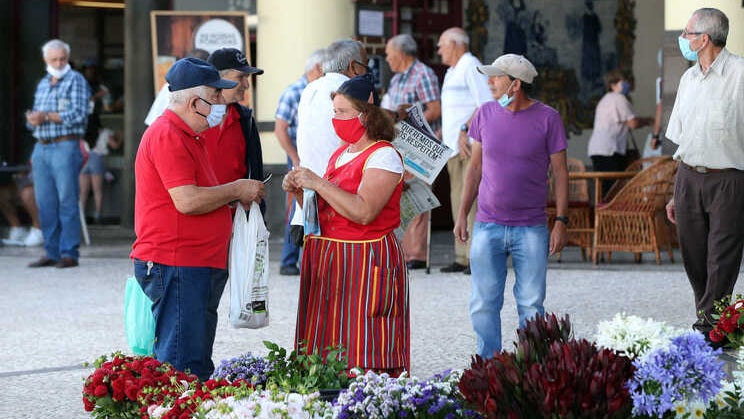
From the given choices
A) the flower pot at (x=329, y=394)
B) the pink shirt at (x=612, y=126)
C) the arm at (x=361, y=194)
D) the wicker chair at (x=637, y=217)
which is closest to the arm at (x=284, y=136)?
the wicker chair at (x=637, y=217)

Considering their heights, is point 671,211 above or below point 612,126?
below

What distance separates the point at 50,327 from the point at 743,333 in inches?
197

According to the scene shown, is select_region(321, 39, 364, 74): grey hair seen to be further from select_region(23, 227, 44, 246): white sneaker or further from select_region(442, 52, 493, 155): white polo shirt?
select_region(23, 227, 44, 246): white sneaker

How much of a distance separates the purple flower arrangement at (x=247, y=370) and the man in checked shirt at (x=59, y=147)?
25.8 feet

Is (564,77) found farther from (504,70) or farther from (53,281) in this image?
(504,70)

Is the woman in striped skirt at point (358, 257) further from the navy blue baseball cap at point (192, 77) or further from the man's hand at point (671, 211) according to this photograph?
the man's hand at point (671, 211)

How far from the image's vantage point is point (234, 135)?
6.15 m

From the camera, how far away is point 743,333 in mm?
5598

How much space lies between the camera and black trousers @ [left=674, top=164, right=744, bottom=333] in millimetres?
7676

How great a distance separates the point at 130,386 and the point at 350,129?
4.73 ft

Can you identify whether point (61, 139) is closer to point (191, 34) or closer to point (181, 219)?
point (191, 34)

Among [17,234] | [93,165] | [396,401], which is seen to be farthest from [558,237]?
[93,165]

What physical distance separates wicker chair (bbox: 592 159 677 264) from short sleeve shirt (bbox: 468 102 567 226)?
570 cm

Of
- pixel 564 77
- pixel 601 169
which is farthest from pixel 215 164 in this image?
pixel 564 77
